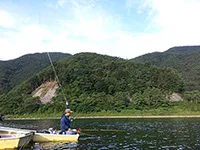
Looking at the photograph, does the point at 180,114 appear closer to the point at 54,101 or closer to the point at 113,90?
the point at 113,90

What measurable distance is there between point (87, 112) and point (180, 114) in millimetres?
39640

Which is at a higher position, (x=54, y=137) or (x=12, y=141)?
(x=12, y=141)

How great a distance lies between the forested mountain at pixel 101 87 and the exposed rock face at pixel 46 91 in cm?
393

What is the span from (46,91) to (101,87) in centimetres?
3093

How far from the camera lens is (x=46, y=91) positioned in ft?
526

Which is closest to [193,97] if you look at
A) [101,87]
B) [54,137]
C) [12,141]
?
[101,87]

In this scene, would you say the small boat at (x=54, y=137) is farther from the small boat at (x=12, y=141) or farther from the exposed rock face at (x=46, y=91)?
the exposed rock face at (x=46, y=91)

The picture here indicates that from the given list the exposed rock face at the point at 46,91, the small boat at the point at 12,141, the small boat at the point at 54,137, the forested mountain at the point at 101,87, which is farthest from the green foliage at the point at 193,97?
the small boat at the point at 12,141

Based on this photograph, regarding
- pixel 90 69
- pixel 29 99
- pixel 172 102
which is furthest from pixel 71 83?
pixel 172 102

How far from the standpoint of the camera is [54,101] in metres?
142

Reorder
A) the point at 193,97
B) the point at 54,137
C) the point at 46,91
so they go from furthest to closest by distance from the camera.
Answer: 1. the point at 46,91
2. the point at 193,97
3. the point at 54,137

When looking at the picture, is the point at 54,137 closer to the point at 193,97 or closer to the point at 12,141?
the point at 12,141

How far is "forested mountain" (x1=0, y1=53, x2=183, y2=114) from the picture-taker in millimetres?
129125

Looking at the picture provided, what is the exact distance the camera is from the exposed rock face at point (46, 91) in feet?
496
